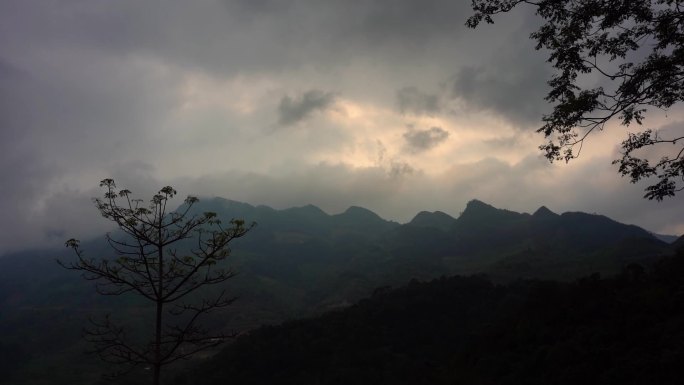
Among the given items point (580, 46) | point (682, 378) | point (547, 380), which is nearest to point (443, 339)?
point (547, 380)

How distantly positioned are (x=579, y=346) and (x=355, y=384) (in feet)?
169

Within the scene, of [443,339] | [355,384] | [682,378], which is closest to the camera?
[682,378]

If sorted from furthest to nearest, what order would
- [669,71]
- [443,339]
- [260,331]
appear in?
[260,331], [443,339], [669,71]

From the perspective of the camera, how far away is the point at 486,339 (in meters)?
70.7

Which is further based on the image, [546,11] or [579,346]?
[579,346]

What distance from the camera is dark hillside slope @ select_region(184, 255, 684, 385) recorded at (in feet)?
148

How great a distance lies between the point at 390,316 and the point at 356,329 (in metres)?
15.2

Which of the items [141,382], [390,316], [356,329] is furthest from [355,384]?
[141,382]

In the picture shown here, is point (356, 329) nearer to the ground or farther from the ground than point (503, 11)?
Answer: nearer to the ground

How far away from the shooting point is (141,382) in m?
131

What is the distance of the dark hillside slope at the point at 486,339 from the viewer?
148ft

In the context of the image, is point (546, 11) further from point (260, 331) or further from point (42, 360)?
point (42, 360)

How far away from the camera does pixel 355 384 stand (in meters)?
90.2

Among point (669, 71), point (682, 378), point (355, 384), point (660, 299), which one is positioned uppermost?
point (669, 71)
